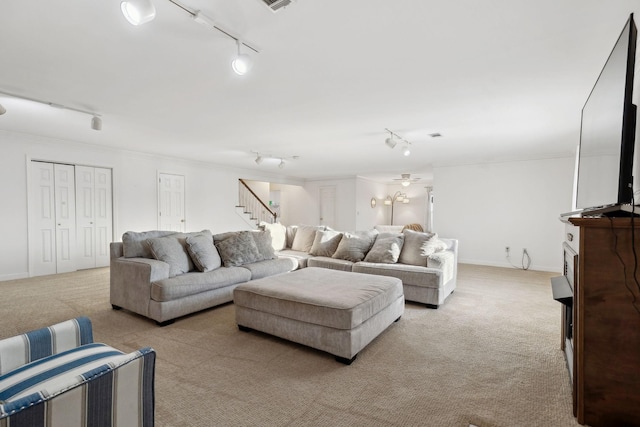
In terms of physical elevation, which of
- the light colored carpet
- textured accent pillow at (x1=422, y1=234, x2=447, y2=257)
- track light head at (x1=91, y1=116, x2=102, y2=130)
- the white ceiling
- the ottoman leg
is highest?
the white ceiling

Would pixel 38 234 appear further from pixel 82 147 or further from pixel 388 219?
pixel 388 219

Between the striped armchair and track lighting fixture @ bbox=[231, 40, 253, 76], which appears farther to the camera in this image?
track lighting fixture @ bbox=[231, 40, 253, 76]

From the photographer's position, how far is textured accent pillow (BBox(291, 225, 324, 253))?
205 inches

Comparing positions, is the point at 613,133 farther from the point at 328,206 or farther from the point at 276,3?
the point at 328,206

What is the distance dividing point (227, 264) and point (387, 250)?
2.09 meters

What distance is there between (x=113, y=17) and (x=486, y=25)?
91.2 inches

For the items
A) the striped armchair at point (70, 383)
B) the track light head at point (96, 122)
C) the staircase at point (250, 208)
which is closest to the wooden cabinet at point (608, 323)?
the striped armchair at point (70, 383)

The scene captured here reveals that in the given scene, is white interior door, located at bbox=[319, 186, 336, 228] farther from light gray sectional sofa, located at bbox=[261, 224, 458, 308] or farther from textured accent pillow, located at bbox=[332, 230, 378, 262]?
textured accent pillow, located at bbox=[332, 230, 378, 262]

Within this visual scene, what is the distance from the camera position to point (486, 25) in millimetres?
1891

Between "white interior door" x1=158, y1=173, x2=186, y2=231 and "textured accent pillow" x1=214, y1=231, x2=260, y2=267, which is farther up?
"white interior door" x1=158, y1=173, x2=186, y2=231

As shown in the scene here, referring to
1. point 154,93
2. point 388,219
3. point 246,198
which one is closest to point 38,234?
point 154,93

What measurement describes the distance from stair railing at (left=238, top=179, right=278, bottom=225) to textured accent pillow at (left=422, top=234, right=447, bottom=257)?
227 inches

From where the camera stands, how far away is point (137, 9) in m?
1.54

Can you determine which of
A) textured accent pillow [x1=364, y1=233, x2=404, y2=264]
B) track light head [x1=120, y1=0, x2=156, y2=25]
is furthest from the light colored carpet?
track light head [x1=120, y1=0, x2=156, y2=25]
